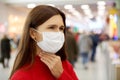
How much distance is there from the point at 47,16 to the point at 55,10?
0.09 meters

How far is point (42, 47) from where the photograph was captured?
203cm

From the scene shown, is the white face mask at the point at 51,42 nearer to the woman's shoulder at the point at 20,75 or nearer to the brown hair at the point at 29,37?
the brown hair at the point at 29,37

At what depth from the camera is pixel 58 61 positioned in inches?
77.0

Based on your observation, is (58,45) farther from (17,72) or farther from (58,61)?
(17,72)

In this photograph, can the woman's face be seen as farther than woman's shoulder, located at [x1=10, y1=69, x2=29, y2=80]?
Yes

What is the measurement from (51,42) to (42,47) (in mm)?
95

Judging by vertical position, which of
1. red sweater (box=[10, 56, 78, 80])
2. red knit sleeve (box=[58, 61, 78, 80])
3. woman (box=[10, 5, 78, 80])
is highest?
woman (box=[10, 5, 78, 80])

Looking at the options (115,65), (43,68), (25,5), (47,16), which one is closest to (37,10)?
(47,16)

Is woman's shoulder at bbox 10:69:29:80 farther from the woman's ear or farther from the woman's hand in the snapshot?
the woman's ear

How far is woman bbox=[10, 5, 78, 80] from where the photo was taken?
77.4 inches

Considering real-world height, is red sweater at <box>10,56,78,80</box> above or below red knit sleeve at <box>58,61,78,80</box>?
above

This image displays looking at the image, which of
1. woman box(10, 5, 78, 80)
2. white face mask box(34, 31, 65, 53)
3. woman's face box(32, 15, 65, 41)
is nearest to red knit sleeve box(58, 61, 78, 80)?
woman box(10, 5, 78, 80)

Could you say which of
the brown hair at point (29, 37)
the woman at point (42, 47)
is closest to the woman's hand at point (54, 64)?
the woman at point (42, 47)

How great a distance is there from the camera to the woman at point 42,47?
6.45 ft
